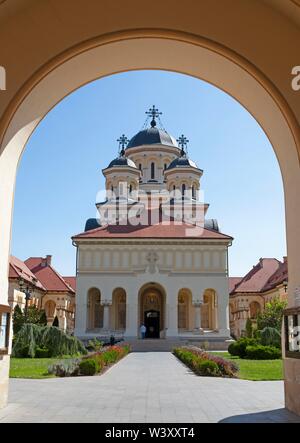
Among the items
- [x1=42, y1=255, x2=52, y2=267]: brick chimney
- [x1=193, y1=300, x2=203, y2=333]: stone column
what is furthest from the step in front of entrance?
[x1=42, y1=255, x2=52, y2=267]: brick chimney

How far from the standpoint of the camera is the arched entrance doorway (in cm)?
4600

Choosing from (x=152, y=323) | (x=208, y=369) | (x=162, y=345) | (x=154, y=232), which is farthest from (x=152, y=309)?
(x=208, y=369)

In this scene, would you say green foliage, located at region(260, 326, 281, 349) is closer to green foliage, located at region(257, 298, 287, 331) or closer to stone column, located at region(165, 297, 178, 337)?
green foliage, located at region(257, 298, 287, 331)

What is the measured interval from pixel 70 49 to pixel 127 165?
46677mm

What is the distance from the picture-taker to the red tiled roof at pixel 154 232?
44844 millimetres

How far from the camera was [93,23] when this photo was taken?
766 cm

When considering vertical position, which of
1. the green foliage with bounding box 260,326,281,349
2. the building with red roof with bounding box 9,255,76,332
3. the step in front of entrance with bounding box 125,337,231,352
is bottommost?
the step in front of entrance with bounding box 125,337,231,352

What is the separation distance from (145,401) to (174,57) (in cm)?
640

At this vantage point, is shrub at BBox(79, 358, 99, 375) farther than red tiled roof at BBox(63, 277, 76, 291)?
No

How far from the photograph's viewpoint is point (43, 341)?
25.3 m

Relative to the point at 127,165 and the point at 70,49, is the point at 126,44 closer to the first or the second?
the point at 70,49

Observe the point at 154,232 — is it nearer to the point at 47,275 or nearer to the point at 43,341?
the point at 47,275

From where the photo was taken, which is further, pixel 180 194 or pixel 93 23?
pixel 180 194
